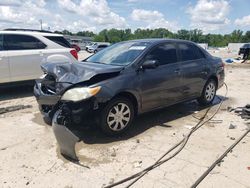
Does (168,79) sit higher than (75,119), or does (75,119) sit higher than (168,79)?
(168,79)

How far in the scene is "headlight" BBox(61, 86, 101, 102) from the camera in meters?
4.42

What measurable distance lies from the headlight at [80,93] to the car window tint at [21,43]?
4.13 m

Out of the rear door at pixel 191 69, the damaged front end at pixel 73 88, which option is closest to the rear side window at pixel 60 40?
the damaged front end at pixel 73 88

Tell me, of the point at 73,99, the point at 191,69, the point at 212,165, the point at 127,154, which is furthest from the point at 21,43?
the point at 212,165

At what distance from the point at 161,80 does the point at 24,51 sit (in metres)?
4.33

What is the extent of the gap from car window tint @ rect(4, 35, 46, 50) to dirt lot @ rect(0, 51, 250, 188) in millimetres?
2361

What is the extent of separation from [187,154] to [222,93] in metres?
5.32

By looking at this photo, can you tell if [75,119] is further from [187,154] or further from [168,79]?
[168,79]

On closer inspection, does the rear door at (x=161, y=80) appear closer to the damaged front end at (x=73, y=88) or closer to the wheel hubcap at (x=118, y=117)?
the wheel hubcap at (x=118, y=117)

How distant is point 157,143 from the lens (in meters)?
4.76

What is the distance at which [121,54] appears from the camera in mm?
5637

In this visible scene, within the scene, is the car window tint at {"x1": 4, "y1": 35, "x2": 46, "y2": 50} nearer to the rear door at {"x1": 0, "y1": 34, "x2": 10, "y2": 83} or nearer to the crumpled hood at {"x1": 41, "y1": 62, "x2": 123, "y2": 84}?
the rear door at {"x1": 0, "y1": 34, "x2": 10, "y2": 83}

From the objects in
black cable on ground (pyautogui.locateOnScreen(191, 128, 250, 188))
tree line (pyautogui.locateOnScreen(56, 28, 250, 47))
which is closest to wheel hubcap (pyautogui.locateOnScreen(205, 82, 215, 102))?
black cable on ground (pyautogui.locateOnScreen(191, 128, 250, 188))

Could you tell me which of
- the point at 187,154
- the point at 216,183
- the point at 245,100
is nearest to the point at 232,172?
the point at 216,183
